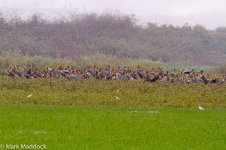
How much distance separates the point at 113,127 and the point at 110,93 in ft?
46.7

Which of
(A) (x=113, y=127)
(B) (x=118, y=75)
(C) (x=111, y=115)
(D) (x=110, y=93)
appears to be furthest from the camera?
(B) (x=118, y=75)

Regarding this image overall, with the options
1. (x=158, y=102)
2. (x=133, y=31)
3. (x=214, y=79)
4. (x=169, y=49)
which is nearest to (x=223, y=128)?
(x=158, y=102)

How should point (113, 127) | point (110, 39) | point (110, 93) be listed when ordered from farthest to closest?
point (110, 39)
point (110, 93)
point (113, 127)

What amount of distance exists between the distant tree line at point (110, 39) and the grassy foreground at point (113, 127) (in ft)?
224

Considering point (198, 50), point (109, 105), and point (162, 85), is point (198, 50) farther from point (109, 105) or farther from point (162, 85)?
point (109, 105)

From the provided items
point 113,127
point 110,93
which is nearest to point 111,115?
point 113,127

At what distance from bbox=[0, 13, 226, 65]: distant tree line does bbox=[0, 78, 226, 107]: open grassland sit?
55.3 metres

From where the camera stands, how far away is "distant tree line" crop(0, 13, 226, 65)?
100938 millimetres

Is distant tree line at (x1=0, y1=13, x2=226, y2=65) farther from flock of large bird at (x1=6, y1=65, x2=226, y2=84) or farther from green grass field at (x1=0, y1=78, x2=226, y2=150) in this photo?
green grass field at (x1=0, y1=78, x2=226, y2=150)

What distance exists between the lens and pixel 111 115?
25719 millimetres

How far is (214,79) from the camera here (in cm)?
4472

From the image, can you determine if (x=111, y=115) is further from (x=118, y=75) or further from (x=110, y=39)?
(x=110, y=39)

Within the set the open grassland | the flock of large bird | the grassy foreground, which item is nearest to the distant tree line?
the flock of large bird

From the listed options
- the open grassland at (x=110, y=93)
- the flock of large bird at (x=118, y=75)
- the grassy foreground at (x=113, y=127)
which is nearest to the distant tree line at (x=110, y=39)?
the flock of large bird at (x=118, y=75)
